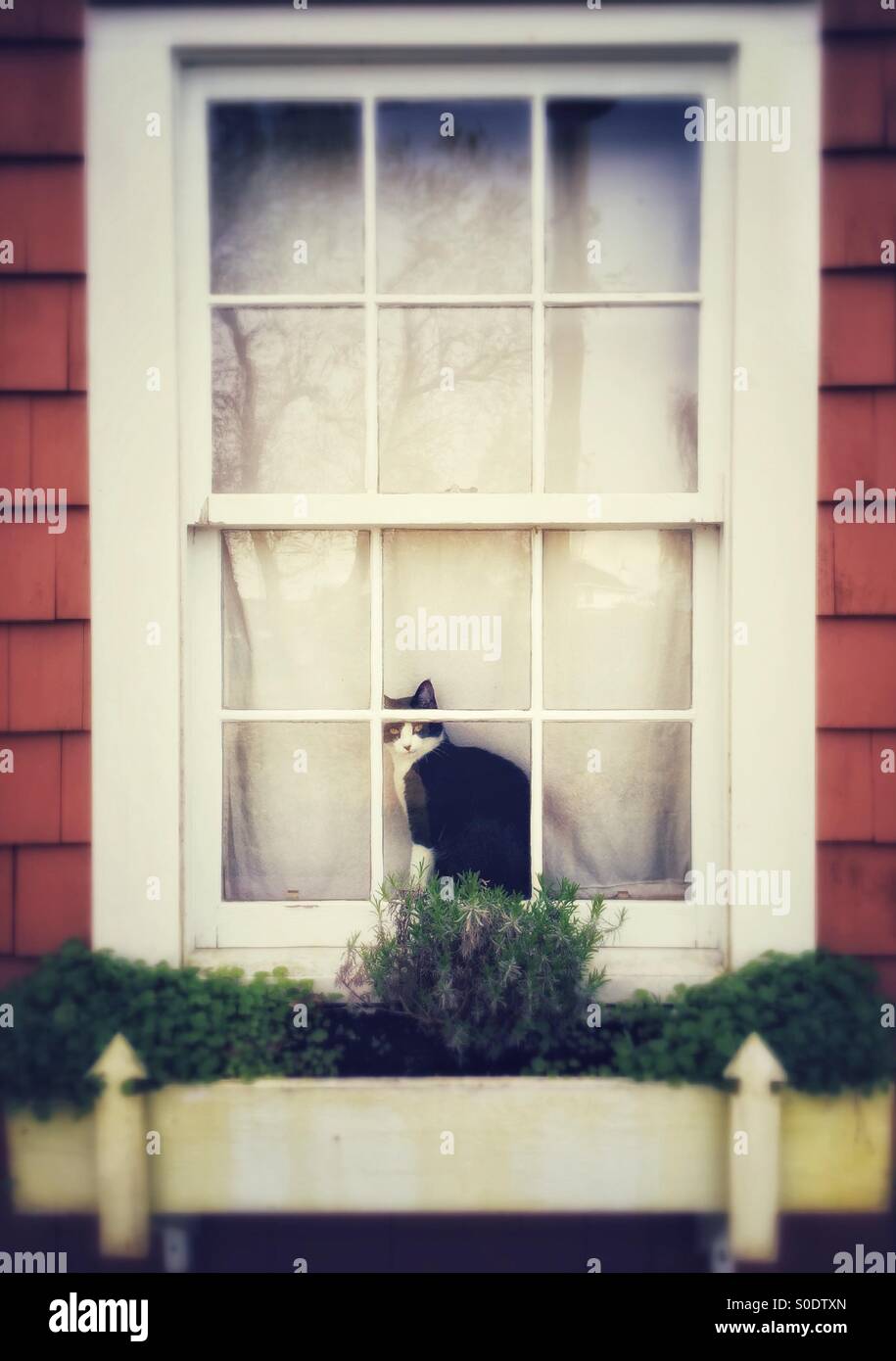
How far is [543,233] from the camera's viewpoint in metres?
2.43

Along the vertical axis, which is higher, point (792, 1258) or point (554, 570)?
point (554, 570)

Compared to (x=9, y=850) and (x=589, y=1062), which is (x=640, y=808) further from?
(x=9, y=850)

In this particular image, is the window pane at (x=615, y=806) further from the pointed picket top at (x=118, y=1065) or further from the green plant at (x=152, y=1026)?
the pointed picket top at (x=118, y=1065)

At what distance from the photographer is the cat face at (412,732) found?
250 cm

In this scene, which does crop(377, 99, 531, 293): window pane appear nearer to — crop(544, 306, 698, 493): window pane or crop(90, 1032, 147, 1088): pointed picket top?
crop(544, 306, 698, 493): window pane

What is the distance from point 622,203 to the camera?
2449mm

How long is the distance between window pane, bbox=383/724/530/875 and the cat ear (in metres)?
0.08

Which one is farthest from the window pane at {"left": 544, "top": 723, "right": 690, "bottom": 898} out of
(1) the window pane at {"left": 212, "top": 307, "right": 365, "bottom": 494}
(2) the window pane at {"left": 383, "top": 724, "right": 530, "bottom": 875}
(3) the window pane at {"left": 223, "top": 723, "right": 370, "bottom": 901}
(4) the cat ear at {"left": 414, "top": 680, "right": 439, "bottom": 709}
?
(1) the window pane at {"left": 212, "top": 307, "right": 365, "bottom": 494}

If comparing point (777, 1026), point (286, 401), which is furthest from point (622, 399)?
point (777, 1026)

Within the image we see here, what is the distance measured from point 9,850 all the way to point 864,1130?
2.07 metres

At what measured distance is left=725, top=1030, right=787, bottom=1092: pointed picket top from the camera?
2066mm
